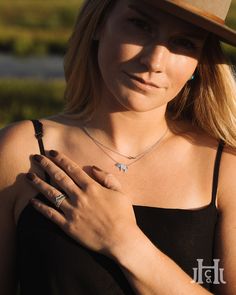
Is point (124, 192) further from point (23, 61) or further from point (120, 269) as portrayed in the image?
point (23, 61)

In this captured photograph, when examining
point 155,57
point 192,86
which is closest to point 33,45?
point 192,86

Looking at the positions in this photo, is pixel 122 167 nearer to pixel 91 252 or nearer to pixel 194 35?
pixel 91 252

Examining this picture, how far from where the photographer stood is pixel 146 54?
282 centimetres

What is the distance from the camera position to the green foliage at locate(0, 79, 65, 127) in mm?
11578

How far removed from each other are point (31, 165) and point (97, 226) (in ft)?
1.33

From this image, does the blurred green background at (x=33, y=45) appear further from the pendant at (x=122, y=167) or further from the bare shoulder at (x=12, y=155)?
the bare shoulder at (x=12, y=155)

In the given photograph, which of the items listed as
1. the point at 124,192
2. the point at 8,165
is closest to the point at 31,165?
the point at 8,165

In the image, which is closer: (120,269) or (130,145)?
(120,269)

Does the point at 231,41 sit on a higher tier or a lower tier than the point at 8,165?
higher

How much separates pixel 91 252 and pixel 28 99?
10.1m

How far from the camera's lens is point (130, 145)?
10.4 feet

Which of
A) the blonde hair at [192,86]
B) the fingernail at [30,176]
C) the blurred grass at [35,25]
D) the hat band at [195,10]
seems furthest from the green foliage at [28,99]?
the hat band at [195,10]

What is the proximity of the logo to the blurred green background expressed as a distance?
6.11 ft

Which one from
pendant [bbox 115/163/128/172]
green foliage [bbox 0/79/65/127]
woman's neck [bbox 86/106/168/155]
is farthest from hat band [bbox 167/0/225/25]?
green foliage [bbox 0/79/65/127]
